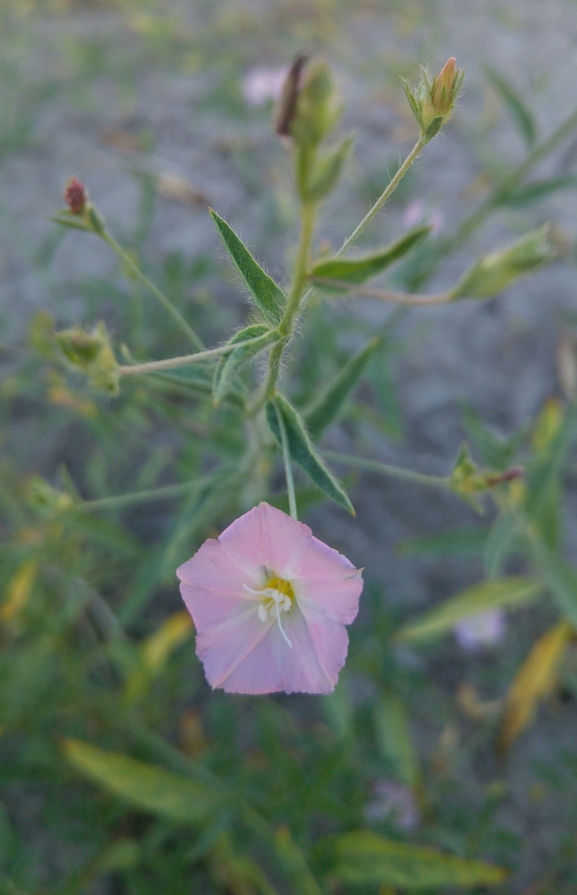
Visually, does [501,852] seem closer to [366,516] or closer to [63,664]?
[366,516]

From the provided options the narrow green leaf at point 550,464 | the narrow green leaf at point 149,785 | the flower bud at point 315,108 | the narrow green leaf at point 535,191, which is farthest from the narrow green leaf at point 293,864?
the narrow green leaf at point 535,191

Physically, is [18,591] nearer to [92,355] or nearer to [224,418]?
[224,418]

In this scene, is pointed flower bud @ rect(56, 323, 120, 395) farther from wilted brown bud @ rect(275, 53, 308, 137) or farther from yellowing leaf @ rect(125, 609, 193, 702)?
yellowing leaf @ rect(125, 609, 193, 702)

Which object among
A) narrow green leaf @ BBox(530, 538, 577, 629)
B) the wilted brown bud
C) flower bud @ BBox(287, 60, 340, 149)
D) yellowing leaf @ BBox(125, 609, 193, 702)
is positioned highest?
the wilted brown bud

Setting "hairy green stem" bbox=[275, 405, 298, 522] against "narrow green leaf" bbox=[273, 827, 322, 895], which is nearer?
"hairy green stem" bbox=[275, 405, 298, 522]

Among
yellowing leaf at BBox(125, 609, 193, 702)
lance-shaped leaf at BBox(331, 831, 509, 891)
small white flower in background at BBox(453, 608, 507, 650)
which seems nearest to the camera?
lance-shaped leaf at BBox(331, 831, 509, 891)

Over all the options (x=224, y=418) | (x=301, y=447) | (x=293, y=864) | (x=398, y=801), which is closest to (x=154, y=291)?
(x=301, y=447)

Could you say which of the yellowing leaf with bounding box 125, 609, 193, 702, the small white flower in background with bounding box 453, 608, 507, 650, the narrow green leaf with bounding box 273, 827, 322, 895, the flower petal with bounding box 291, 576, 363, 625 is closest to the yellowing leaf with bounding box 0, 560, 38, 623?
the yellowing leaf with bounding box 125, 609, 193, 702
